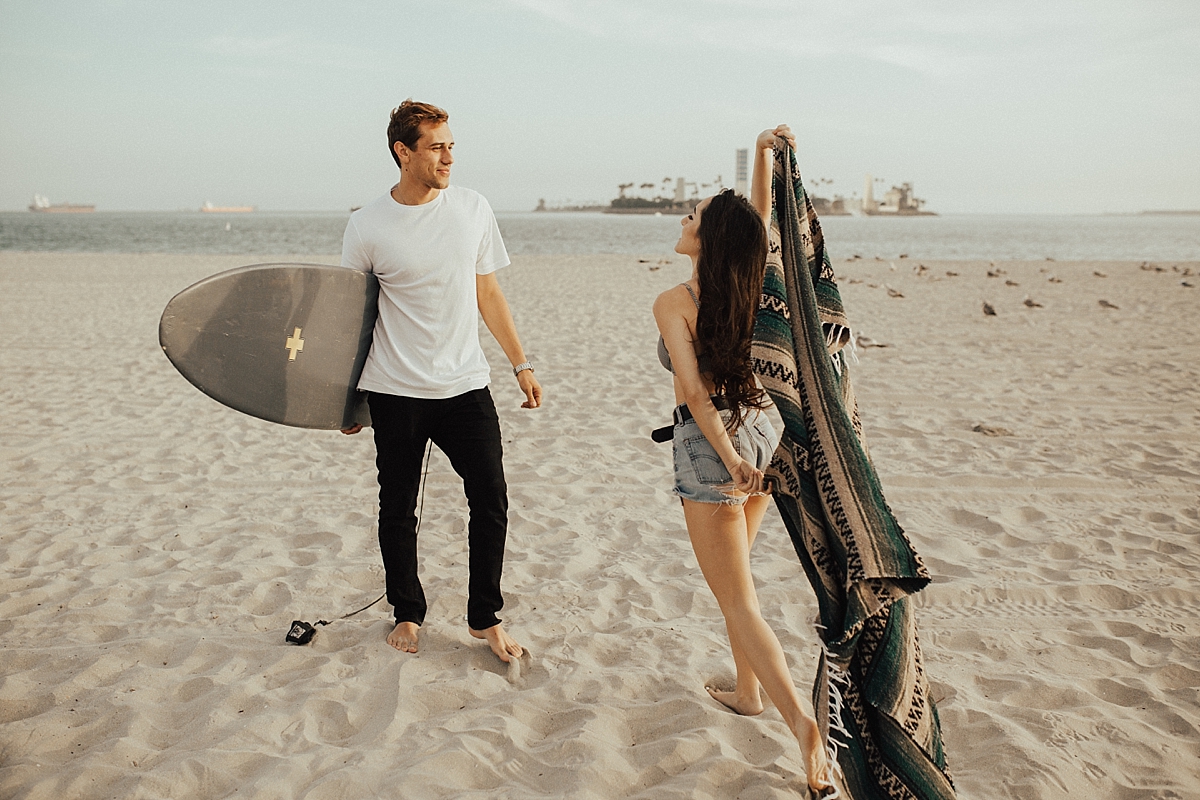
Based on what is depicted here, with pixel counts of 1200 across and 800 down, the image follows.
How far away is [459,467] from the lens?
2.94 meters

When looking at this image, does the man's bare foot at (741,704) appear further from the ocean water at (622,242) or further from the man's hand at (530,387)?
the ocean water at (622,242)

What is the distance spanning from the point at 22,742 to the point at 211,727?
0.52 metres

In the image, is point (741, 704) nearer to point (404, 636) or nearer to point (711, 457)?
point (711, 457)

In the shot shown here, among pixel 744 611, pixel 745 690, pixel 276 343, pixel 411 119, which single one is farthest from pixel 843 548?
pixel 276 343

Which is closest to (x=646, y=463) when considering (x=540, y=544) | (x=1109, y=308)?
(x=540, y=544)

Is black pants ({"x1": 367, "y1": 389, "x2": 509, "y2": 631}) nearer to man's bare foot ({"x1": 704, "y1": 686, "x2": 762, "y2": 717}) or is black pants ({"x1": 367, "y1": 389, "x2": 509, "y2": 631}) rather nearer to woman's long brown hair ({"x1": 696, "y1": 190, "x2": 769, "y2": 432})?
man's bare foot ({"x1": 704, "y1": 686, "x2": 762, "y2": 717})

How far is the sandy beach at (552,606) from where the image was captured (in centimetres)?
238

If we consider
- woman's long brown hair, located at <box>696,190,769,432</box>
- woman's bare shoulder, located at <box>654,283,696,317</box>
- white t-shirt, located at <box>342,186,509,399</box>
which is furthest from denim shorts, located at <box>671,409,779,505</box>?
white t-shirt, located at <box>342,186,509,399</box>

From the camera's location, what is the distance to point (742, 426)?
233 centimetres

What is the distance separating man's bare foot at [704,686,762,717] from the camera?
261 centimetres

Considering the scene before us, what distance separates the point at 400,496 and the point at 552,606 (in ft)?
2.70

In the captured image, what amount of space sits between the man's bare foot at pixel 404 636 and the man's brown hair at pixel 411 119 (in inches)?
65.9

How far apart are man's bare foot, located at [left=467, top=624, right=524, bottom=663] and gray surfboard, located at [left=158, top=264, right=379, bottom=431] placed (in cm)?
92

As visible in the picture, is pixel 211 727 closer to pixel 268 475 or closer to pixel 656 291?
pixel 268 475
